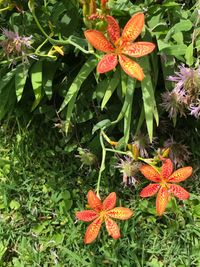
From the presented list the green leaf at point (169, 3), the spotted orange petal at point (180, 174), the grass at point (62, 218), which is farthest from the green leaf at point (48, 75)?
the spotted orange petal at point (180, 174)

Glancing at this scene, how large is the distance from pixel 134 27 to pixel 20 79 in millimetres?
580

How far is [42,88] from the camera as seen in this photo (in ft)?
5.79

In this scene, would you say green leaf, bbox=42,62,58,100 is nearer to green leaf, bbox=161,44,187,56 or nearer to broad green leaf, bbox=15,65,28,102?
broad green leaf, bbox=15,65,28,102

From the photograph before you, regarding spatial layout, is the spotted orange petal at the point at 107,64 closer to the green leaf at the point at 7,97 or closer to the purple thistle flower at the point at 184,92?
the purple thistle flower at the point at 184,92

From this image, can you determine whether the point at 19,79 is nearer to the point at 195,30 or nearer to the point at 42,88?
the point at 42,88

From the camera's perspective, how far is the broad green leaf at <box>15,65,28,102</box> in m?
1.66

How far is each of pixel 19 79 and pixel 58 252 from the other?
0.62 metres

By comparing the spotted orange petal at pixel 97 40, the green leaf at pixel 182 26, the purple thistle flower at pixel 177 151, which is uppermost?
the spotted orange petal at pixel 97 40

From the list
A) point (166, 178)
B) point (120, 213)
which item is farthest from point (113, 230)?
point (166, 178)

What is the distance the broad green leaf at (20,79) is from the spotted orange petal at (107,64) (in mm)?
490

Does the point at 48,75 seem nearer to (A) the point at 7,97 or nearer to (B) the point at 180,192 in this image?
(A) the point at 7,97

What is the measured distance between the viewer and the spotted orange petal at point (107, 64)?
4.00 ft

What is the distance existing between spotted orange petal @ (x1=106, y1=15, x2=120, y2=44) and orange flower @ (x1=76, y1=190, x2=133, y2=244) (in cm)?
39

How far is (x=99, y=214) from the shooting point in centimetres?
133
